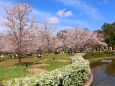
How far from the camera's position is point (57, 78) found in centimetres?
1627

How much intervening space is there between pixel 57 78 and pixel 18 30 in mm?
15507

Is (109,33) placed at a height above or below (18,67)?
above

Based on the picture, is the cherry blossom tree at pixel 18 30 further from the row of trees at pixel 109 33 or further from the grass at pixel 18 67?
the row of trees at pixel 109 33

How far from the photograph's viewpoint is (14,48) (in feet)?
98.0

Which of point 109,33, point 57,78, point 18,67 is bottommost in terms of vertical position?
point 57,78

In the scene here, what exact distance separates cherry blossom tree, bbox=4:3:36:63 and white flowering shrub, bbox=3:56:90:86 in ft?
31.5

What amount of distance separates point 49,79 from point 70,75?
4.72 metres

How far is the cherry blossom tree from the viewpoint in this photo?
29.8m

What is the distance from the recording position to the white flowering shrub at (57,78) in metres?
12.7

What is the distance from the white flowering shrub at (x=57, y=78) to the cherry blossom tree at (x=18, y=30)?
9.60m

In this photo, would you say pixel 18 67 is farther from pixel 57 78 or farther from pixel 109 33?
pixel 109 33

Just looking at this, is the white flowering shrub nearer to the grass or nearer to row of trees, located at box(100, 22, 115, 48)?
the grass

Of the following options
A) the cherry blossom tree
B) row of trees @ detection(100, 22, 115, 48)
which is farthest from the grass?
row of trees @ detection(100, 22, 115, 48)

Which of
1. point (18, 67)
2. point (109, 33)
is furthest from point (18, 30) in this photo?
point (109, 33)
